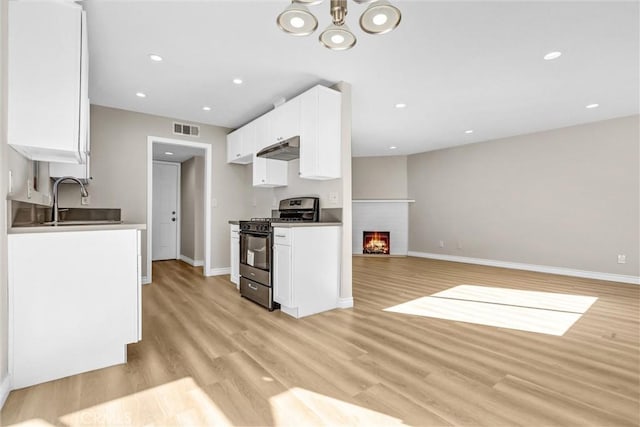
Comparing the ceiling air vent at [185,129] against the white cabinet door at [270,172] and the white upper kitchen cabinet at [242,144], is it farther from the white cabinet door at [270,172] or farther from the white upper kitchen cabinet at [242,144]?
the white cabinet door at [270,172]

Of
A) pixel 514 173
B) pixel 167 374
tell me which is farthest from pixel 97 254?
pixel 514 173

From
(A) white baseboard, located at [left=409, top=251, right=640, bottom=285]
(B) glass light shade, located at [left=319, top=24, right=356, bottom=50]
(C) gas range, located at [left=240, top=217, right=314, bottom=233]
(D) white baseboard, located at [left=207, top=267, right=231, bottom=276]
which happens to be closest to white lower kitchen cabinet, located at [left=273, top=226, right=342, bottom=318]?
(C) gas range, located at [left=240, top=217, right=314, bottom=233]

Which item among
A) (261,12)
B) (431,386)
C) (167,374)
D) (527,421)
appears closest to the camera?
(527,421)

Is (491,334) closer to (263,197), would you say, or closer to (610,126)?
(263,197)

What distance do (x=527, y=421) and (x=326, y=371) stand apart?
3.30ft

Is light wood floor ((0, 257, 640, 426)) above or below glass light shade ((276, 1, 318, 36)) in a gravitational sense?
below

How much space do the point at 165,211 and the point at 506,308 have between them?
6.34 metres

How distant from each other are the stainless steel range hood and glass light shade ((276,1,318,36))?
5.55 feet

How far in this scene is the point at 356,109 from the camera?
426cm

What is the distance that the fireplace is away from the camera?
7.43 metres

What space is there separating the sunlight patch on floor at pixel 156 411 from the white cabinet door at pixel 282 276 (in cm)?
125

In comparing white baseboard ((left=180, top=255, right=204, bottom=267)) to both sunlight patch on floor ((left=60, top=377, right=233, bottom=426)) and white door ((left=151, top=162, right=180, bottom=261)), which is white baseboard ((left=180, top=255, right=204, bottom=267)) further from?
sunlight patch on floor ((left=60, top=377, right=233, bottom=426))

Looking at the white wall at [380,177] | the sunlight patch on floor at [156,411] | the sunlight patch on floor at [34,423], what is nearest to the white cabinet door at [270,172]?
the sunlight patch on floor at [156,411]

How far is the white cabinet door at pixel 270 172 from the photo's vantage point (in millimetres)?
3986
